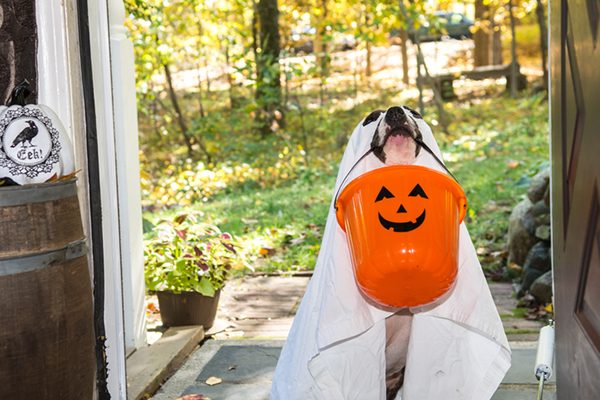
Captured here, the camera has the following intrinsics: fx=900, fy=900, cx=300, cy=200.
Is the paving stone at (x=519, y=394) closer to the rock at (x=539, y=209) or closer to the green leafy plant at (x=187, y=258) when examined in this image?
the green leafy plant at (x=187, y=258)

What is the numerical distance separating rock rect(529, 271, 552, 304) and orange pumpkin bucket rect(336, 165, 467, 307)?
298 centimetres

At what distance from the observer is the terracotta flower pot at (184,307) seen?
16.2 feet

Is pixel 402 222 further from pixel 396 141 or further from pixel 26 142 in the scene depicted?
pixel 26 142

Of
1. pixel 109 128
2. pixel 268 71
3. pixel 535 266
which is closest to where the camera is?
pixel 109 128

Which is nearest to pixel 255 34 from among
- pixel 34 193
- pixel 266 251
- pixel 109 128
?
pixel 266 251

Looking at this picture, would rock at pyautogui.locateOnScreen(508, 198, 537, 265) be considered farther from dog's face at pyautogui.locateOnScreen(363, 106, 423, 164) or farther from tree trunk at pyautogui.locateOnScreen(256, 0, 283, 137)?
tree trunk at pyautogui.locateOnScreen(256, 0, 283, 137)

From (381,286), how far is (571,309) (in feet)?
1.76

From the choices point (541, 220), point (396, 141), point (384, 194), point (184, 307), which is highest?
point (396, 141)

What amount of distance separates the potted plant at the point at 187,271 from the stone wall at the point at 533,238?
1.96 m

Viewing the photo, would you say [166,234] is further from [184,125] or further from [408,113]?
[184,125]

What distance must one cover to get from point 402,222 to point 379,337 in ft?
1.74

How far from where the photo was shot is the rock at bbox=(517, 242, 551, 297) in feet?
19.0

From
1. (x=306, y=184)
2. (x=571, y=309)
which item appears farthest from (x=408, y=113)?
(x=306, y=184)

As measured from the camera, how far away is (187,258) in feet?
16.3
